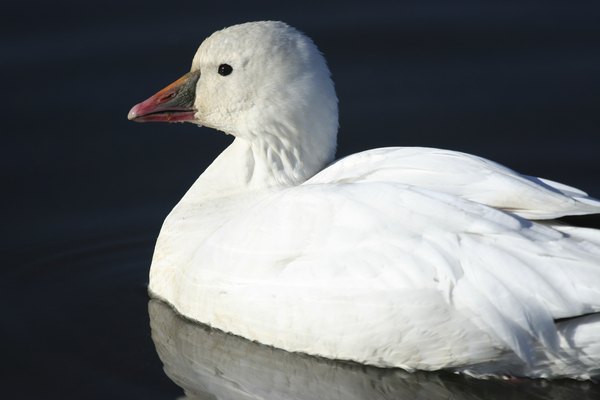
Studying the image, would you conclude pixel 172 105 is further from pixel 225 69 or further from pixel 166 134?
pixel 166 134

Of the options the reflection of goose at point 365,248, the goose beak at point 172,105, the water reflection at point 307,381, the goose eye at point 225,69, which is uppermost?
the goose eye at point 225,69

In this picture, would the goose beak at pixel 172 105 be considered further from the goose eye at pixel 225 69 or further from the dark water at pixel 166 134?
the dark water at pixel 166 134

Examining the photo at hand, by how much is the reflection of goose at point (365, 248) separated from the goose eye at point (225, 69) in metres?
0.01

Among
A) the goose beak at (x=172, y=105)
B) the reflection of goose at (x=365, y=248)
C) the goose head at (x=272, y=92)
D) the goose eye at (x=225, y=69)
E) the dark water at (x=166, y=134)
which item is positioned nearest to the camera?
the reflection of goose at (x=365, y=248)

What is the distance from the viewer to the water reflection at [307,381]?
703 centimetres

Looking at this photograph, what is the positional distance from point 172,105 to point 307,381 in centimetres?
197

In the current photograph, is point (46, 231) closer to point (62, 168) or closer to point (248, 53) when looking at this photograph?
point (62, 168)

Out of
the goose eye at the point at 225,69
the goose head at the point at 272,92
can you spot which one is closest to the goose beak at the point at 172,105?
the goose head at the point at 272,92

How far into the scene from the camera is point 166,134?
9.76m

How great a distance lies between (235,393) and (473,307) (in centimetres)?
139

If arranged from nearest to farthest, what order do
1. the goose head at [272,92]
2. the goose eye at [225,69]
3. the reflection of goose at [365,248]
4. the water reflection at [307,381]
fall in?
1. the reflection of goose at [365,248]
2. the water reflection at [307,381]
3. the goose head at [272,92]
4. the goose eye at [225,69]

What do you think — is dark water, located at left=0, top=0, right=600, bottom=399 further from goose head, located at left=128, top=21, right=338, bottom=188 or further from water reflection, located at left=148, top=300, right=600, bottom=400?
goose head, located at left=128, top=21, right=338, bottom=188

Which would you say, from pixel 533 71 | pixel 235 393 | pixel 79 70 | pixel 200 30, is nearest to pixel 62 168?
pixel 79 70

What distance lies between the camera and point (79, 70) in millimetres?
10133
